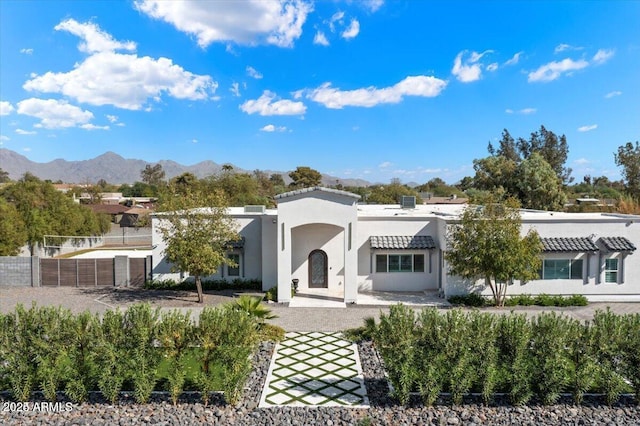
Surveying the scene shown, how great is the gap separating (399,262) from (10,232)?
2499 centimetres

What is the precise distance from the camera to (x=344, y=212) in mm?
20547

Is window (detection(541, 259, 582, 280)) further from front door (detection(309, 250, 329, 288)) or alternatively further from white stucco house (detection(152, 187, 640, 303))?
front door (detection(309, 250, 329, 288))

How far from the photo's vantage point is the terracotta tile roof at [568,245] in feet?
66.9

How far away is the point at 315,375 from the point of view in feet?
38.6

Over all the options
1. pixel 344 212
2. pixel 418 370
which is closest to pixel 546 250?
pixel 344 212

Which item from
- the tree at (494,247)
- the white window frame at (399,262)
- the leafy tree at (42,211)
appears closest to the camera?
the tree at (494,247)

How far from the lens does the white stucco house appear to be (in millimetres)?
20453

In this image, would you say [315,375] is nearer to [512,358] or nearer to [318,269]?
[512,358]

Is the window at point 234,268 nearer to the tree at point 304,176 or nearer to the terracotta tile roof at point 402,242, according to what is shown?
the terracotta tile roof at point 402,242

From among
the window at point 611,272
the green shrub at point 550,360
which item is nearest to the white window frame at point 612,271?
the window at point 611,272

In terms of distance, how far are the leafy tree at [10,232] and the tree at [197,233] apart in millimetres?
12990

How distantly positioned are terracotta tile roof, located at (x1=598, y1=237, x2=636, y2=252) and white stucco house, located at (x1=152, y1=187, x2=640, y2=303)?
0.14 feet

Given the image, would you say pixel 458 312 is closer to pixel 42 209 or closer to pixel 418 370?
pixel 418 370

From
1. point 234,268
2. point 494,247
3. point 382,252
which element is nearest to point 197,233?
point 234,268
